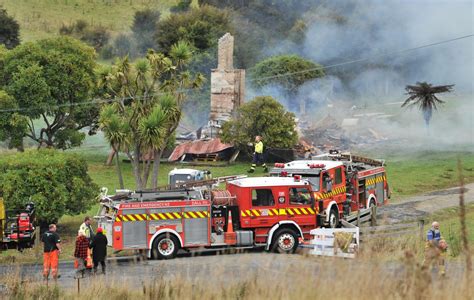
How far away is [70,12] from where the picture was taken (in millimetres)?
105188

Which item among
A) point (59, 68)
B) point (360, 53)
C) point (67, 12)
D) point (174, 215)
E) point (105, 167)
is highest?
point (67, 12)

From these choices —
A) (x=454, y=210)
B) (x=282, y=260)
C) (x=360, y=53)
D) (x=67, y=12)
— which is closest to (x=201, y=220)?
(x=282, y=260)

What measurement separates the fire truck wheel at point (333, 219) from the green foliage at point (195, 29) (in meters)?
55.5

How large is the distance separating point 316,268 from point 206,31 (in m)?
74.2

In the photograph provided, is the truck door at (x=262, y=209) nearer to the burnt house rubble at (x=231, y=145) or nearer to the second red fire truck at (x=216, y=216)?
the second red fire truck at (x=216, y=216)

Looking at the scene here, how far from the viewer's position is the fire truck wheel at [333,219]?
88.5 ft

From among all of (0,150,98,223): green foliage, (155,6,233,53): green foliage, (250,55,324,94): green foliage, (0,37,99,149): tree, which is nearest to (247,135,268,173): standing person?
(0,37,99,149): tree

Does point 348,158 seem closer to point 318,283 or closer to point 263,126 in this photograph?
point 263,126

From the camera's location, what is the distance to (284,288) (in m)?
10.8

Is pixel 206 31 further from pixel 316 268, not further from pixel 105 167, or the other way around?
pixel 316 268

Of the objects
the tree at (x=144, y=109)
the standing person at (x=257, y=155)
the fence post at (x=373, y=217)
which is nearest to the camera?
the fence post at (x=373, y=217)

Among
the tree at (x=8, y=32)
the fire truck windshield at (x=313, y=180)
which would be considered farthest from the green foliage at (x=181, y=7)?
the fire truck windshield at (x=313, y=180)

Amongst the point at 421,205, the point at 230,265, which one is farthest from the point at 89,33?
the point at 230,265

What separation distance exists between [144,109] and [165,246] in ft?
36.6
